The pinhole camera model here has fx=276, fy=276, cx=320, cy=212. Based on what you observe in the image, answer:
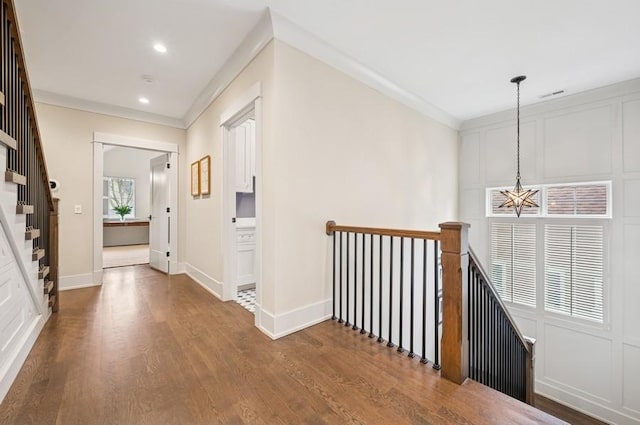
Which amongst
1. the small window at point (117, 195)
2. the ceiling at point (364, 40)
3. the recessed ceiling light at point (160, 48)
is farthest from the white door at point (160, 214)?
the small window at point (117, 195)

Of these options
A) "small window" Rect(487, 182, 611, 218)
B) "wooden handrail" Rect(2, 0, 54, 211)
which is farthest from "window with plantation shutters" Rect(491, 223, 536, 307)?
"wooden handrail" Rect(2, 0, 54, 211)

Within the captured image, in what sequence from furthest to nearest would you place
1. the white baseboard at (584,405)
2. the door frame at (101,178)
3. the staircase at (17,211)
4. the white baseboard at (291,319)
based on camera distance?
the door frame at (101,178) → the white baseboard at (584,405) → the white baseboard at (291,319) → the staircase at (17,211)

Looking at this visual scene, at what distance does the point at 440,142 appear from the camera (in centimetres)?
464

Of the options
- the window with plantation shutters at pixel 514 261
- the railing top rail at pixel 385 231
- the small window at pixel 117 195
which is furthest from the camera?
the small window at pixel 117 195

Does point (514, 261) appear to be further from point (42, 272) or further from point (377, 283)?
point (42, 272)

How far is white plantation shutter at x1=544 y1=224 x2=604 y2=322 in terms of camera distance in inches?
151

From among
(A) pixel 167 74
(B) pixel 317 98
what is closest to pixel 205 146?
(A) pixel 167 74

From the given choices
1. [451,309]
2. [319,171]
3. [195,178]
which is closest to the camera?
[451,309]

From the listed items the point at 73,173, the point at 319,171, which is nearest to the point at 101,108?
the point at 73,173

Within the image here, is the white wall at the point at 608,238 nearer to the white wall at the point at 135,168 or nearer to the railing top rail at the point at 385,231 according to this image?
the railing top rail at the point at 385,231

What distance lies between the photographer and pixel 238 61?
2.84m

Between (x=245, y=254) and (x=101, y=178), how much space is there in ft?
7.91

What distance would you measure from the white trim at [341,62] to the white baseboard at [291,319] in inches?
93.2

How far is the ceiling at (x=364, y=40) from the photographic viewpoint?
2252 millimetres
